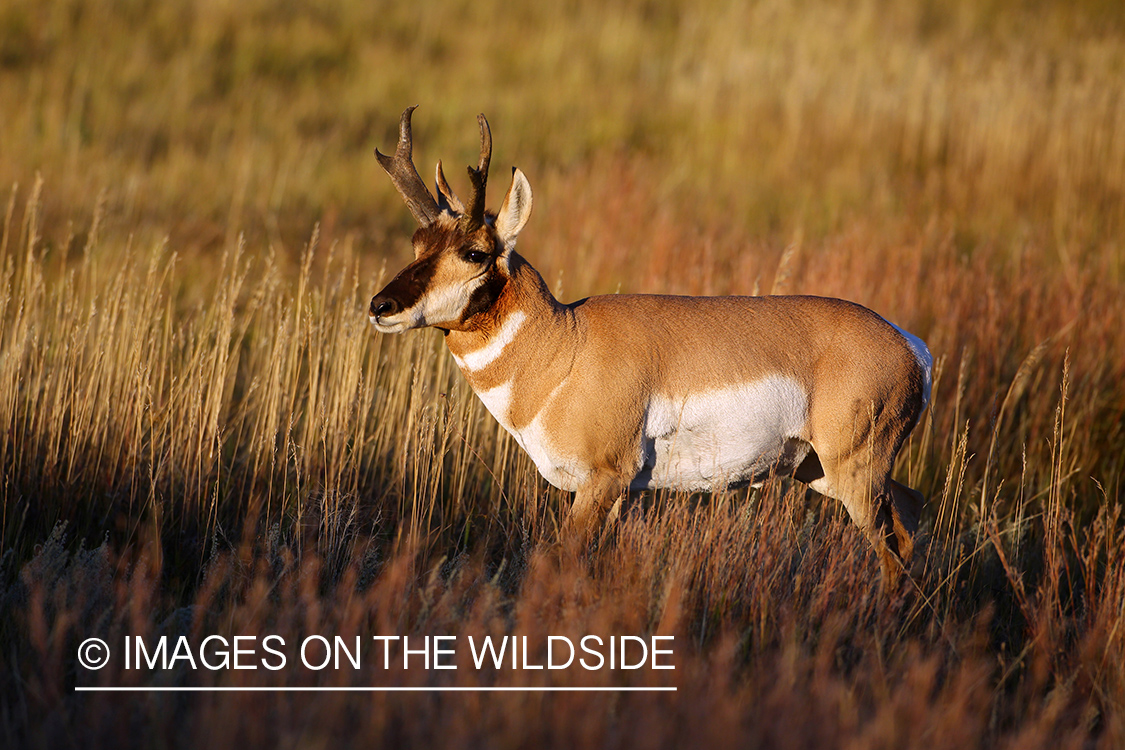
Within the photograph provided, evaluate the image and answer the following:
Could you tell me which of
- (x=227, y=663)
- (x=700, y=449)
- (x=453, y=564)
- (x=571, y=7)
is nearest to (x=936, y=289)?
(x=700, y=449)

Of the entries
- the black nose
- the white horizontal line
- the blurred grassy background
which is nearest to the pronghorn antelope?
the black nose

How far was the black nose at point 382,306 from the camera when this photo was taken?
3.50m

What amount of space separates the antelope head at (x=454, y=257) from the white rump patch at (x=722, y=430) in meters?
0.87

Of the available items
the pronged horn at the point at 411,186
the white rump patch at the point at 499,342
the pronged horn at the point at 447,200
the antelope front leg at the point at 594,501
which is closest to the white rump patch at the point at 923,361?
the antelope front leg at the point at 594,501

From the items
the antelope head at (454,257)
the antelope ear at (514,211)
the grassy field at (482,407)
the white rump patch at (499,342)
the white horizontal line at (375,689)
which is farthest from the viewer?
the white rump patch at (499,342)

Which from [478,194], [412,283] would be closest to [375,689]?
[412,283]

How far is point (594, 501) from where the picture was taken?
382cm

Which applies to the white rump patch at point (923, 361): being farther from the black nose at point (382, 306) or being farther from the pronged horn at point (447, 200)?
the black nose at point (382, 306)

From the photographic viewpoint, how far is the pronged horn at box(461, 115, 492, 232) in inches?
145

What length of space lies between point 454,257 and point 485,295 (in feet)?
0.70

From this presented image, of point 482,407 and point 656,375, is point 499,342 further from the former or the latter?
point 482,407

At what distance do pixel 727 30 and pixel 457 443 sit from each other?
41.1ft

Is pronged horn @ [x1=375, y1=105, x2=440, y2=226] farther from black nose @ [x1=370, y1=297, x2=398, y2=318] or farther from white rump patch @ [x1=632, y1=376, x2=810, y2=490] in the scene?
white rump patch @ [x1=632, y1=376, x2=810, y2=490]

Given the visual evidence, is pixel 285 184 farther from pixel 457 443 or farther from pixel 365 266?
pixel 457 443
